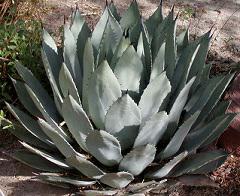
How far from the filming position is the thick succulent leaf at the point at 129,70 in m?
2.82

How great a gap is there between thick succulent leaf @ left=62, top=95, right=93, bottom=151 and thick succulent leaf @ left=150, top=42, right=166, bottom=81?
444mm

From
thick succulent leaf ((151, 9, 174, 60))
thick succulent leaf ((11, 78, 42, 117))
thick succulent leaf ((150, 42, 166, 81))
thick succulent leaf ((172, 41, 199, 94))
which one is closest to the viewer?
thick succulent leaf ((150, 42, 166, 81))

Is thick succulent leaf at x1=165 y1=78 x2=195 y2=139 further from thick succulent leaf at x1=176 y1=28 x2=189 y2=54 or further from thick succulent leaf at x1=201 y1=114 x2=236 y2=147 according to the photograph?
thick succulent leaf at x1=176 y1=28 x2=189 y2=54

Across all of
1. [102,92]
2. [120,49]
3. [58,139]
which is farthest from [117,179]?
[120,49]

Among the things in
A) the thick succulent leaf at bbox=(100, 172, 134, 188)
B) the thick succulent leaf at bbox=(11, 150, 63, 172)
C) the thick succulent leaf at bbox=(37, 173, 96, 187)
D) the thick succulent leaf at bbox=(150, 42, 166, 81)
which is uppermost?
the thick succulent leaf at bbox=(150, 42, 166, 81)

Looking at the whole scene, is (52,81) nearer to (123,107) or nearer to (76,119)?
(76,119)

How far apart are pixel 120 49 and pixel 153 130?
489 mm

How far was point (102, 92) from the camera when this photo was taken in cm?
282

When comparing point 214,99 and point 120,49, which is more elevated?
point 120,49

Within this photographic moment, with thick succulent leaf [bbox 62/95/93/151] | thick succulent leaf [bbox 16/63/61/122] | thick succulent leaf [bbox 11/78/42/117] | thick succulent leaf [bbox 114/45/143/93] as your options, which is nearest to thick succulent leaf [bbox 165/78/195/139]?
thick succulent leaf [bbox 114/45/143/93]

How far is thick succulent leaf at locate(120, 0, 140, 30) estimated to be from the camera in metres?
3.28

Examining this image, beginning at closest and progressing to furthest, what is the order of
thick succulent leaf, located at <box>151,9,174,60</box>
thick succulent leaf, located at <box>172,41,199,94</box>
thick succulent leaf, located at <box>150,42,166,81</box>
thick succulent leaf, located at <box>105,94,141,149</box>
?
thick succulent leaf, located at <box>105,94,141,149</box>, thick succulent leaf, located at <box>150,42,166,81</box>, thick succulent leaf, located at <box>172,41,199,94</box>, thick succulent leaf, located at <box>151,9,174,60</box>

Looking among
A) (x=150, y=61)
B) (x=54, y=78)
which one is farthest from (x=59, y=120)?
(x=150, y=61)

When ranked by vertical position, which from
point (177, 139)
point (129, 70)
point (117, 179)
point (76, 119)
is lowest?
point (117, 179)
